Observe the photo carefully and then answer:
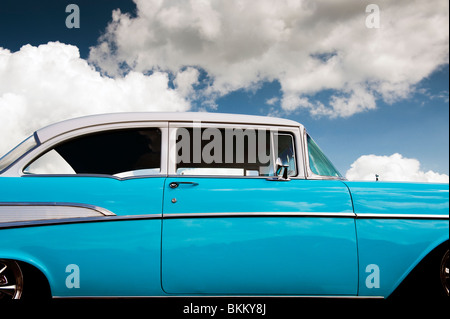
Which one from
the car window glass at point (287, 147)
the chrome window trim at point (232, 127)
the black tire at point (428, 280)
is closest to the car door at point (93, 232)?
the chrome window trim at point (232, 127)

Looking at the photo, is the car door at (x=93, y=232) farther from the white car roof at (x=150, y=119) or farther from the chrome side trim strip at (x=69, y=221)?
the white car roof at (x=150, y=119)

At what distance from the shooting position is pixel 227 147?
2.68m

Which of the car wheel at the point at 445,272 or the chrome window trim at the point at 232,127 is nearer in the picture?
the car wheel at the point at 445,272

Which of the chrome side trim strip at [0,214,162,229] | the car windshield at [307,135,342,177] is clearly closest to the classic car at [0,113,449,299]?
the chrome side trim strip at [0,214,162,229]

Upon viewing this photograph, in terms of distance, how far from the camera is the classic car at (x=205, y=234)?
2.04 m

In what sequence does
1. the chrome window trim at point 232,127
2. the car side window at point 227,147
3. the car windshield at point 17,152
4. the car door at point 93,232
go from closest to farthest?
the car door at point 93,232
the car windshield at point 17,152
the chrome window trim at point 232,127
the car side window at point 227,147

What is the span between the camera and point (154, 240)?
206 cm

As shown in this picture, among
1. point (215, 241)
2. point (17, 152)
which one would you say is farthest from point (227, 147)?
point (17, 152)

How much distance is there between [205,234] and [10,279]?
4.42 ft

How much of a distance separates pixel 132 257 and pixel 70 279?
42 centimetres

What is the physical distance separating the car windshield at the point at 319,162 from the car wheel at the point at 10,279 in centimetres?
222

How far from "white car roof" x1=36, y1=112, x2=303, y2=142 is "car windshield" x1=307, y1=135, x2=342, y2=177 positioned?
8.3 inches
